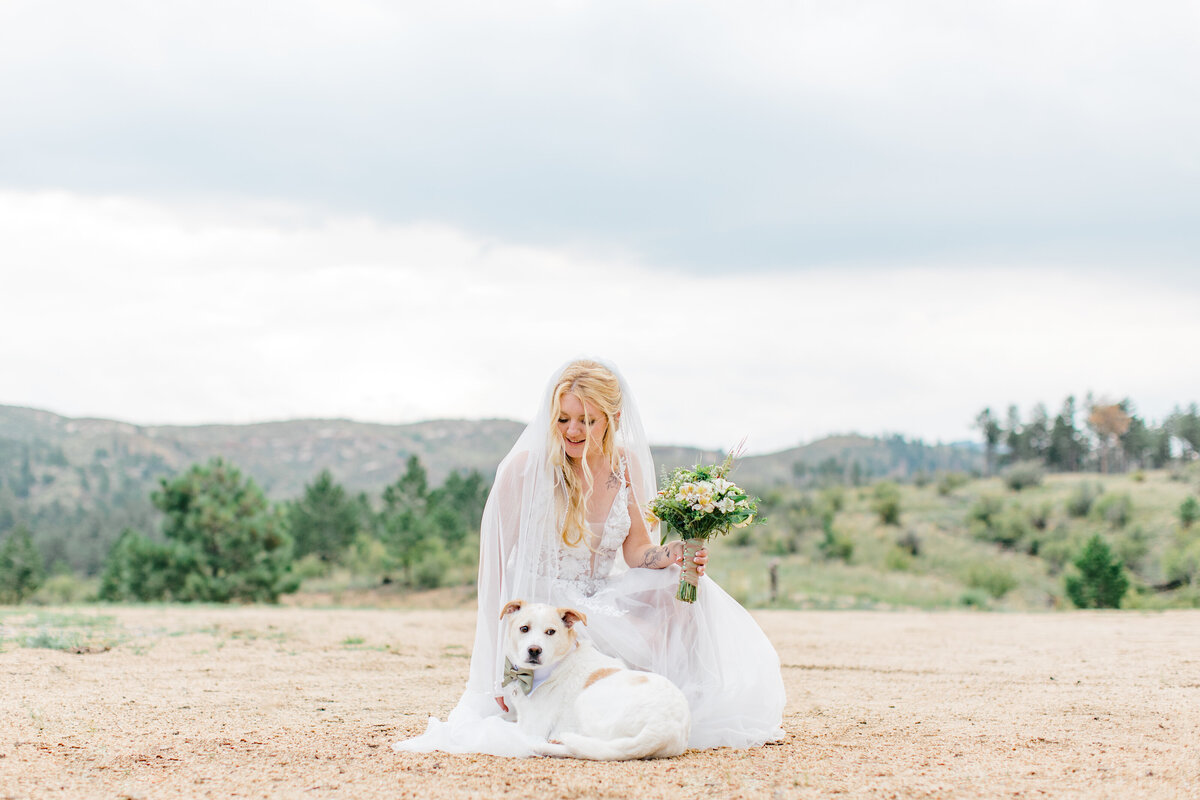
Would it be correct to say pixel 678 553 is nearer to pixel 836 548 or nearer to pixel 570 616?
pixel 570 616

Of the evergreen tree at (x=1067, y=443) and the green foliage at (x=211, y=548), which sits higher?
the evergreen tree at (x=1067, y=443)

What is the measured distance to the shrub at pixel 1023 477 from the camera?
2013 inches

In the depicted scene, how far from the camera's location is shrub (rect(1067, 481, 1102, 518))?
139 feet

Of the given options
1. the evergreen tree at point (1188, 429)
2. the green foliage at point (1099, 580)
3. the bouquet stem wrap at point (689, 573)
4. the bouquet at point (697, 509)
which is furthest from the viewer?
the evergreen tree at point (1188, 429)

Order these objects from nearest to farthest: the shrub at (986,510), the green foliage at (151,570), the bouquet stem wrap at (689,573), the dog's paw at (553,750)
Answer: the dog's paw at (553,750) → the bouquet stem wrap at (689,573) → the green foliage at (151,570) → the shrub at (986,510)


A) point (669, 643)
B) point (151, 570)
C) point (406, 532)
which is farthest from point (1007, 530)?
→ point (669, 643)

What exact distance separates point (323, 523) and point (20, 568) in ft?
40.3

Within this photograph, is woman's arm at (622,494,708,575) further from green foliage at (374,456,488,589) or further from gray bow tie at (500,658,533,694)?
green foliage at (374,456,488,589)

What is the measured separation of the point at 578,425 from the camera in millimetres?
5766

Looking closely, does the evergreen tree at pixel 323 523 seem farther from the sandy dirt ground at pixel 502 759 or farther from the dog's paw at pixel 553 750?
the dog's paw at pixel 553 750

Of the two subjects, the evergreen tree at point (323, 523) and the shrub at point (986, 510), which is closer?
the shrub at point (986, 510)

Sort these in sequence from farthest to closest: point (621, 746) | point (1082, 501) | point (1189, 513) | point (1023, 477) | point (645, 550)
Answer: point (1023, 477)
point (1082, 501)
point (1189, 513)
point (645, 550)
point (621, 746)

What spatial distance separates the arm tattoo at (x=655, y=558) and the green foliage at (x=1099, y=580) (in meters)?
19.5

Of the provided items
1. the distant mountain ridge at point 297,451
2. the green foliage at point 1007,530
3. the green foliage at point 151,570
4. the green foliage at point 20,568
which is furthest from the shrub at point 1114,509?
the distant mountain ridge at point 297,451
